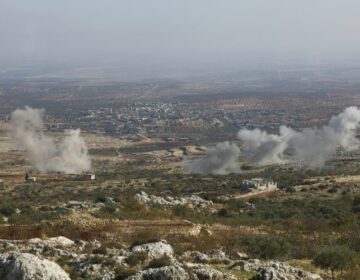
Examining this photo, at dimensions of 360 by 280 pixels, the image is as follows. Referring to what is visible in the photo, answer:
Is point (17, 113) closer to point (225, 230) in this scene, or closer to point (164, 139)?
point (164, 139)

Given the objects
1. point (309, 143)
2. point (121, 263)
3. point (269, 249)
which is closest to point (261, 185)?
point (269, 249)

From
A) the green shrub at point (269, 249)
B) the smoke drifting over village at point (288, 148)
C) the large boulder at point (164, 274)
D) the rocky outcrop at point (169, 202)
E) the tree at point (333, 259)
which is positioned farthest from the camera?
the smoke drifting over village at point (288, 148)

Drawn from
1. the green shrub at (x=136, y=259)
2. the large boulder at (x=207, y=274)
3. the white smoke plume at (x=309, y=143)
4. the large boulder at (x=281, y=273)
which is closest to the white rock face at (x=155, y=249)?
the green shrub at (x=136, y=259)

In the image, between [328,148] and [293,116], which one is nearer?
[328,148]

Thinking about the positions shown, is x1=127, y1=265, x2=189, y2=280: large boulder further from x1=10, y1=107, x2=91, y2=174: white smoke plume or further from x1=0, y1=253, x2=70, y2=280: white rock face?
x1=10, y1=107, x2=91, y2=174: white smoke plume

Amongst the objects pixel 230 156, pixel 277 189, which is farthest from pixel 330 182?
pixel 230 156

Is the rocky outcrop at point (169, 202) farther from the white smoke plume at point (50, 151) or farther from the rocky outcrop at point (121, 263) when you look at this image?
the white smoke plume at point (50, 151)

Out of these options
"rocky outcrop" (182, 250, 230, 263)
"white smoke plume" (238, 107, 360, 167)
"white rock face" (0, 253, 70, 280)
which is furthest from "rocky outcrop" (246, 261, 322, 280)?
"white smoke plume" (238, 107, 360, 167)
